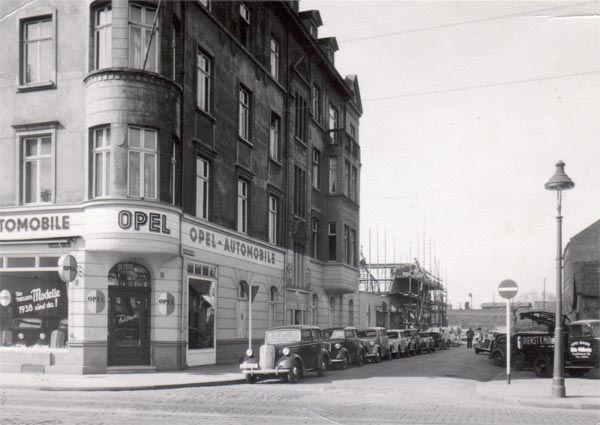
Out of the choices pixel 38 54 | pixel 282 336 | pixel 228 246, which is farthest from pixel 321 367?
pixel 38 54

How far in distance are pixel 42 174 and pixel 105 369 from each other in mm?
6439

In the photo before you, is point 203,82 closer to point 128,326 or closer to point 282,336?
point 128,326

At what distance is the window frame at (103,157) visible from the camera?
21.0 metres

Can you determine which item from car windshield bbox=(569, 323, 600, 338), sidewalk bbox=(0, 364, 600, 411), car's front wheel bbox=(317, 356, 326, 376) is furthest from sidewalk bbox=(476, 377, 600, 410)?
car's front wheel bbox=(317, 356, 326, 376)

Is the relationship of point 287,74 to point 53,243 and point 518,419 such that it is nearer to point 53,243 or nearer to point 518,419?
point 53,243

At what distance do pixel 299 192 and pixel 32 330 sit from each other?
692 inches

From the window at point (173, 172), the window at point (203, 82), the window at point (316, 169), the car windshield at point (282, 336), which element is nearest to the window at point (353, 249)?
the window at point (316, 169)

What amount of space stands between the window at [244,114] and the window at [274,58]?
3559mm

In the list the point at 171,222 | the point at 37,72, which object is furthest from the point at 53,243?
the point at 37,72

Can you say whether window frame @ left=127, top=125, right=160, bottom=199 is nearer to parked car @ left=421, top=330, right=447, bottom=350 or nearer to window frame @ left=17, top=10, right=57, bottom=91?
window frame @ left=17, top=10, right=57, bottom=91

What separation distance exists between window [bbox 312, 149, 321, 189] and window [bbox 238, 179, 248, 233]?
10.8m

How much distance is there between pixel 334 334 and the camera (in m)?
28.0

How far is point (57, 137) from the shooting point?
71.7ft

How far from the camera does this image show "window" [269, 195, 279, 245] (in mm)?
32406
